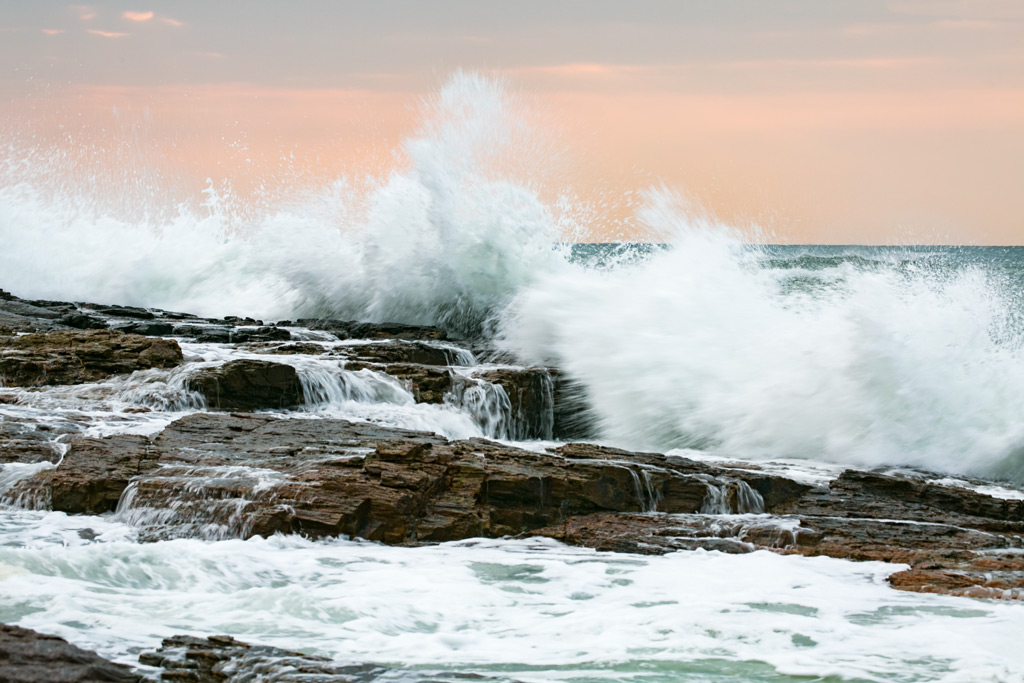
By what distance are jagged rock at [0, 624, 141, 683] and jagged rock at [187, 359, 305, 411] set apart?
207 inches

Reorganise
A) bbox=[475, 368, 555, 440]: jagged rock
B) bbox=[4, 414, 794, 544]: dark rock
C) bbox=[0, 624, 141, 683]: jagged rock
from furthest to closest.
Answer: bbox=[475, 368, 555, 440]: jagged rock → bbox=[4, 414, 794, 544]: dark rock → bbox=[0, 624, 141, 683]: jagged rock

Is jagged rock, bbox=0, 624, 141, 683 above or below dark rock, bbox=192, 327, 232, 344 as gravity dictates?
below

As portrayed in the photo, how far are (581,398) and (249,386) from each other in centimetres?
314

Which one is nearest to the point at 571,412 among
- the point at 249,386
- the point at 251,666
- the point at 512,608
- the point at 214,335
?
the point at 249,386

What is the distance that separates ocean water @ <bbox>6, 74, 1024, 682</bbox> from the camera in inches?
151

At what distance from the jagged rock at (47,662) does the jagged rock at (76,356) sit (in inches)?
229

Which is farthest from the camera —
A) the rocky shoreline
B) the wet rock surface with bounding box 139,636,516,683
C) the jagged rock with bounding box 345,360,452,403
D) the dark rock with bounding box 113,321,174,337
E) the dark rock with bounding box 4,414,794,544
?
the dark rock with bounding box 113,321,174,337

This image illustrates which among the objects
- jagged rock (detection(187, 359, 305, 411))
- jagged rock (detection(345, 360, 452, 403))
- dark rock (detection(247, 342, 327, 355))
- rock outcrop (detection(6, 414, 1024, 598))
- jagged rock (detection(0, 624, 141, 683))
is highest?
dark rock (detection(247, 342, 327, 355))

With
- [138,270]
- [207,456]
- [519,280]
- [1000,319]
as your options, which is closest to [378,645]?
[207,456]

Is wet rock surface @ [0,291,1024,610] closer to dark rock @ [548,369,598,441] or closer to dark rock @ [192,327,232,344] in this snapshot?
dark rock @ [548,369,598,441]

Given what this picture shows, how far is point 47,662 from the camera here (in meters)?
2.93

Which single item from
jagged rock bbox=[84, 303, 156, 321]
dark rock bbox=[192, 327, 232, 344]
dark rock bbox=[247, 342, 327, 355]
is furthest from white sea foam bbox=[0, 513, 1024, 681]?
jagged rock bbox=[84, 303, 156, 321]

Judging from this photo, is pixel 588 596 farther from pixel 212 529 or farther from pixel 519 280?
pixel 519 280

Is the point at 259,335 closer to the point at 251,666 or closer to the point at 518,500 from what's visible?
the point at 518,500
